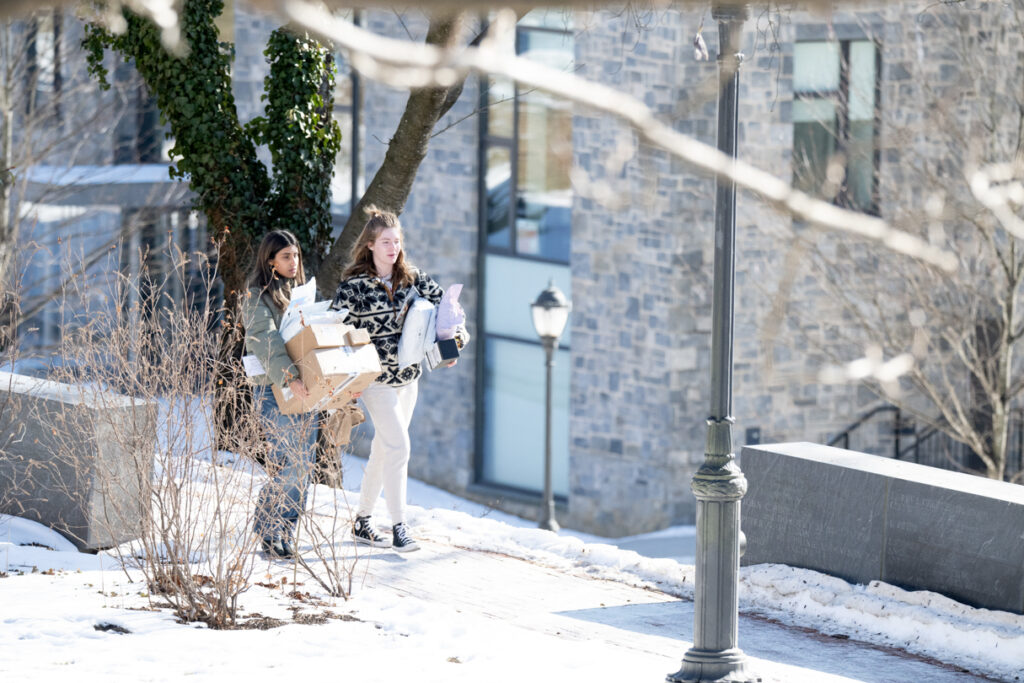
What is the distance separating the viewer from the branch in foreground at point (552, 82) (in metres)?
1.87

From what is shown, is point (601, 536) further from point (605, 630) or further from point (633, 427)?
point (605, 630)

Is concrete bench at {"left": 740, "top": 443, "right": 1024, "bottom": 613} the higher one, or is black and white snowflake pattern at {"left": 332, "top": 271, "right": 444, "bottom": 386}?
black and white snowflake pattern at {"left": 332, "top": 271, "right": 444, "bottom": 386}

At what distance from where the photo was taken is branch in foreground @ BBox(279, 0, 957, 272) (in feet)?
6.15

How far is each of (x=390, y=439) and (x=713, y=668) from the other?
2.28 m

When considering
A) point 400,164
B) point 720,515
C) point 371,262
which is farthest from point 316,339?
point 400,164

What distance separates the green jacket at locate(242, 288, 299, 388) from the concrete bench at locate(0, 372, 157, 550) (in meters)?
0.74

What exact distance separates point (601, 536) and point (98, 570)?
9326mm

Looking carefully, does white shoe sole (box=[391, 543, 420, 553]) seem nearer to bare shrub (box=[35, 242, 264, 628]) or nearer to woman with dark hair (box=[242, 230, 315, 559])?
woman with dark hair (box=[242, 230, 315, 559])

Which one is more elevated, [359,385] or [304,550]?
[359,385]

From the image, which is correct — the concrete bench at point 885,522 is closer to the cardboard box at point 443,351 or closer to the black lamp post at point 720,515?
the black lamp post at point 720,515

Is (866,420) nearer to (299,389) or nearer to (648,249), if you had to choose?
(648,249)

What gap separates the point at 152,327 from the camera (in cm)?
638

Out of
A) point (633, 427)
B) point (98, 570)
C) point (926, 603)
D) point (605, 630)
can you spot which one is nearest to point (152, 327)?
point (98, 570)

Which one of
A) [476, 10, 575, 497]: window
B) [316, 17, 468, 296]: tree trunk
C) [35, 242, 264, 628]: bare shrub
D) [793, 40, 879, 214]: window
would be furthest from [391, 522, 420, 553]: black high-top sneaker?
[476, 10, 575, 497]: window
